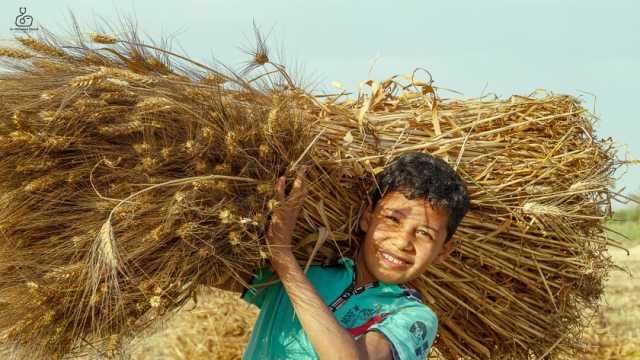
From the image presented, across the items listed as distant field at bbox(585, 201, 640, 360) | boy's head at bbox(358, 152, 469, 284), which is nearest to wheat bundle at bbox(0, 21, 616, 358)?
boy's head at bbox(358, 152, 469, 284)

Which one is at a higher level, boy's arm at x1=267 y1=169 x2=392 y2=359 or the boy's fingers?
the boy's fingers

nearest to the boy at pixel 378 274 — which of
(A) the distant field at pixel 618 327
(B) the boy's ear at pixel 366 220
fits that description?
Answer: (B) the boy's ear at pixel 366 220

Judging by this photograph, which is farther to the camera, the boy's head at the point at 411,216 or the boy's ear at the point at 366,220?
the boy's ear at the point at 366,220

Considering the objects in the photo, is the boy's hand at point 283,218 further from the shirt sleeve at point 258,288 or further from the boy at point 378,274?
the shirt sleeve at point 258,288

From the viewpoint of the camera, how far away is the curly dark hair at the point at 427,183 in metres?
2.09

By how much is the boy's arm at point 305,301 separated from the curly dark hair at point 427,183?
0.79 ft

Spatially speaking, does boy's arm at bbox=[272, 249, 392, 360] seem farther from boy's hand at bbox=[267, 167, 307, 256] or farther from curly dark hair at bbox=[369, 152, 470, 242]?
curly dark hair at bbox=[369, 152, 470, 242]

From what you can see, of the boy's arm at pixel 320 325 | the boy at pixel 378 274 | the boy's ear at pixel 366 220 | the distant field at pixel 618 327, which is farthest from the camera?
the distant field at pixel 618 327

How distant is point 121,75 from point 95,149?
17cm

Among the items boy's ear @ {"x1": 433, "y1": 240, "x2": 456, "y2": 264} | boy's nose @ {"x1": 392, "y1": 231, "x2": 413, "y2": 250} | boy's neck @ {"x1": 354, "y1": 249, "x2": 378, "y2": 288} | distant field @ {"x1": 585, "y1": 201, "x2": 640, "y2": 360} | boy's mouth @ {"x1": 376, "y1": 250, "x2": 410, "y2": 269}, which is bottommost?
distant field @ {"x1": 585, "y1": 201, "x2": 640, "y2": 360}

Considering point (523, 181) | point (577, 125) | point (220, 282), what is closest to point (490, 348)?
point (523, 181)

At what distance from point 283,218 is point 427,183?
35 centimetres

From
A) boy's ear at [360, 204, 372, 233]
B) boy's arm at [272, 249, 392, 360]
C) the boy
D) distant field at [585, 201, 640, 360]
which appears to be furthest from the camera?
distant field at [585, 201, 640, 360]

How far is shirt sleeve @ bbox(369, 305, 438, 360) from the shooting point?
197 cm
